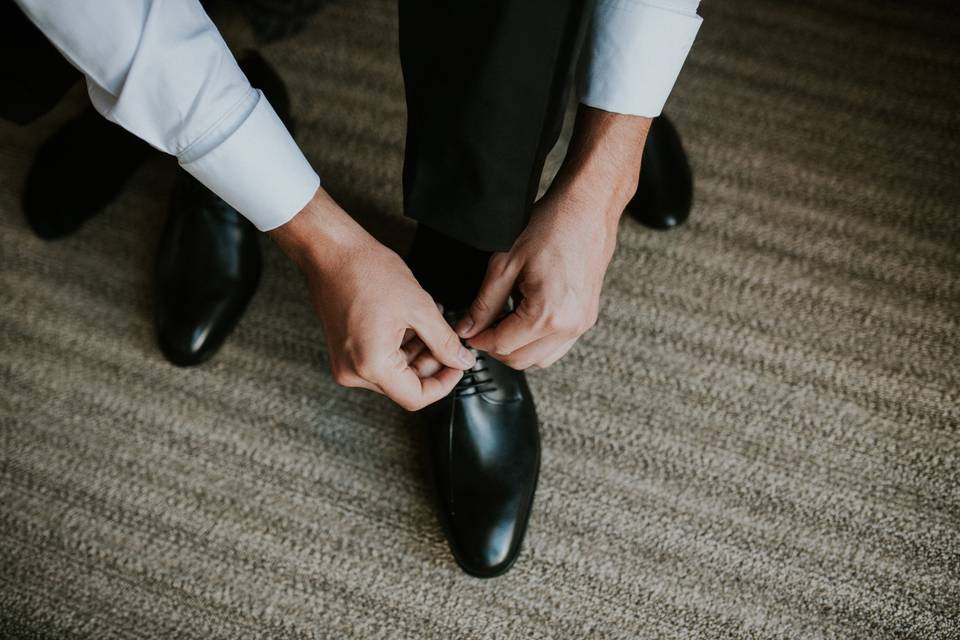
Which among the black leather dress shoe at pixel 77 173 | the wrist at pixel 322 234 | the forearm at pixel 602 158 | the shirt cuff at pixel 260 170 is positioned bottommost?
the black leather dress shoe at pixel 77 173

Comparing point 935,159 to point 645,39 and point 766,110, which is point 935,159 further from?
point 645,39

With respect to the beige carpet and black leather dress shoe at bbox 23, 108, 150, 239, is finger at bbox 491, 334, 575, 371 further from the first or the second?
black leather dress shoe at bbox 23, 108, 150, 239

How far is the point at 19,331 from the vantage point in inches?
29.8

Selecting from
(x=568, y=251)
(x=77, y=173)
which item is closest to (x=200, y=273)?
(x=77, y=173)

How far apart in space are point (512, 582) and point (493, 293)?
11.4 inches

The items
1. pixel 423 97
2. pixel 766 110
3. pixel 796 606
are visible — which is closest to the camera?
pixel 423 97

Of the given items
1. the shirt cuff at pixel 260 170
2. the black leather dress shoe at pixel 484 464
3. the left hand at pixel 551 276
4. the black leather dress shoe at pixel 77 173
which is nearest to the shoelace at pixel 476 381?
the black leather dress shoe at pixel 484 464

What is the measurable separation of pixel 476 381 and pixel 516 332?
0.46ft

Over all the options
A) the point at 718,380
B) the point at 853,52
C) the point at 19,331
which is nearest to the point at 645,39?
the point at 718,380

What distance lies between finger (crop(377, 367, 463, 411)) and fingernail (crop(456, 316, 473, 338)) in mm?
32

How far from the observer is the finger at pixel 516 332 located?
506 mm

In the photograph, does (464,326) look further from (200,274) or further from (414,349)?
(200,274)

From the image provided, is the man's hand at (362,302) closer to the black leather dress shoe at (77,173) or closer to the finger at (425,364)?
the finger at (425,364)

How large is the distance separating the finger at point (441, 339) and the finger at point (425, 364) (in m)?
0.01
